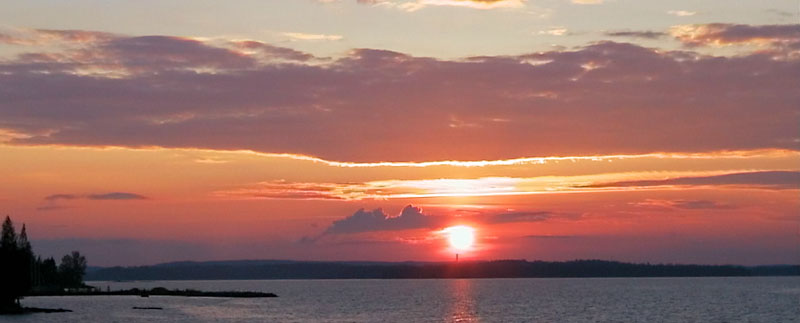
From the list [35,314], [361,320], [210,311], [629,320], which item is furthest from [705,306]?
[35,314]

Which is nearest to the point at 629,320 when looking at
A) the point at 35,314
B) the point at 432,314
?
the point at 432,314

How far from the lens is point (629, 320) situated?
135000mm

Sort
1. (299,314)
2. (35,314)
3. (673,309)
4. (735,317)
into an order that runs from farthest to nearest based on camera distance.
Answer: (673,309), (299,314), (735,317), (35,314)

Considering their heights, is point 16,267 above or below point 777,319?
above

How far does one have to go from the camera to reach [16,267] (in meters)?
133

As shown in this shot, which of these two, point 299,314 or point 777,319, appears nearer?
point 777,319

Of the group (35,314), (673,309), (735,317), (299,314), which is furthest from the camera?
(673,309)

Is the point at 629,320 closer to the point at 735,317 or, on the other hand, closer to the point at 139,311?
the point at 735,317

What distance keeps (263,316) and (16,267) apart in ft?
109

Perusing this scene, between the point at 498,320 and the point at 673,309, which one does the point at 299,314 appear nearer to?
the point at 498,320

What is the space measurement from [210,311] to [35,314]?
1258 inches

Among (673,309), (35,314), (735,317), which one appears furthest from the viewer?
(673,309)

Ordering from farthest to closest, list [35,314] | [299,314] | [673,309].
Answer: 1. [673,309]
2. [299,314]
3. [35,314]

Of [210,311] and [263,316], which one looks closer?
[263,316]
